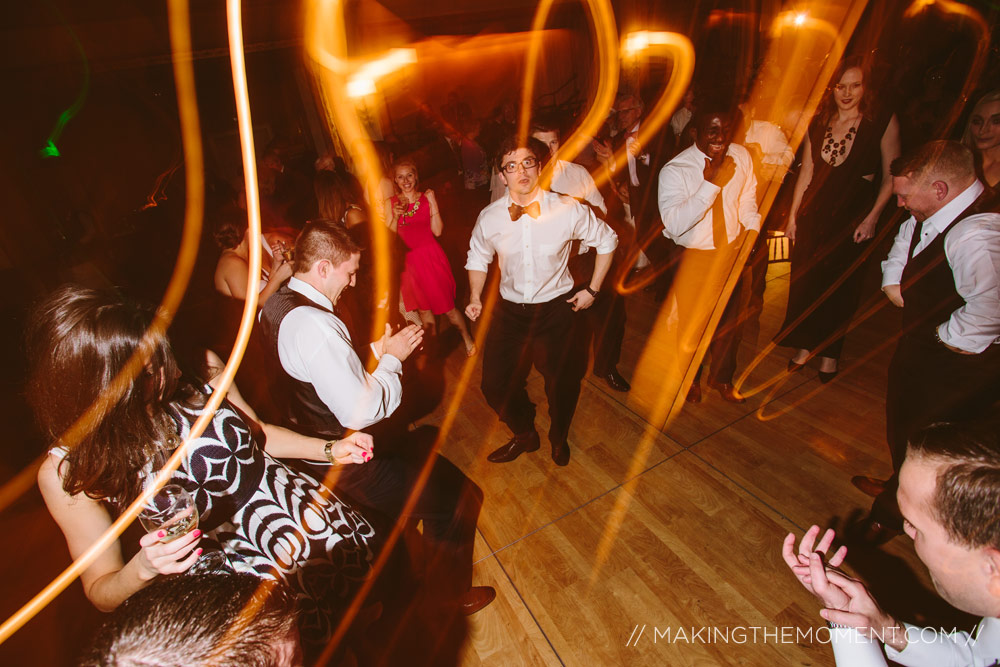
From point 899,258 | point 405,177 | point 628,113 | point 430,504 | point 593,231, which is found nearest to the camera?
point 430,504

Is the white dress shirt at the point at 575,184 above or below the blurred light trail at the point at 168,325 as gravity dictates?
above

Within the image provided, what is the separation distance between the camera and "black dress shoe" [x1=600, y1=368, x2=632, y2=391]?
3.37 m

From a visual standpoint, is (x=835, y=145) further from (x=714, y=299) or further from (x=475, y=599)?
(x=475, y=599)

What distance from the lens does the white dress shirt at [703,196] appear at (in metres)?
2.71

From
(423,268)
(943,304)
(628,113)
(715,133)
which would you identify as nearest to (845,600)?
(943,304)

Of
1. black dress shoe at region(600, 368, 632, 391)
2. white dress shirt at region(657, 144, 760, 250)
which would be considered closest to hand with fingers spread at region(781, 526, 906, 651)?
white dress shirt at region(657, 144, 760, 250)

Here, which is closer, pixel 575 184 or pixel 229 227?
pixel 229 227

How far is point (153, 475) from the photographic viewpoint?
4.14 feet

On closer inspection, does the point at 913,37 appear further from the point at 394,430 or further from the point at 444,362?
the point at 394,430

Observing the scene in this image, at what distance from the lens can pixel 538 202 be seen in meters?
2.41

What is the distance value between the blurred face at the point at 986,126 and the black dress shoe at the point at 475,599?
365 cm

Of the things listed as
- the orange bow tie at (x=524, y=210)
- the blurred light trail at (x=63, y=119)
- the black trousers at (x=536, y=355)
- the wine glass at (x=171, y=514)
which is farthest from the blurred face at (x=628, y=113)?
the blurred light trail at (x=63, y=119)

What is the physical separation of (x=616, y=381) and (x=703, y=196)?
1442mm

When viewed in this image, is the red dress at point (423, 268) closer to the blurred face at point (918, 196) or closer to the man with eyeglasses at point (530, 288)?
the man with eyeglasses at point (530, 288)
